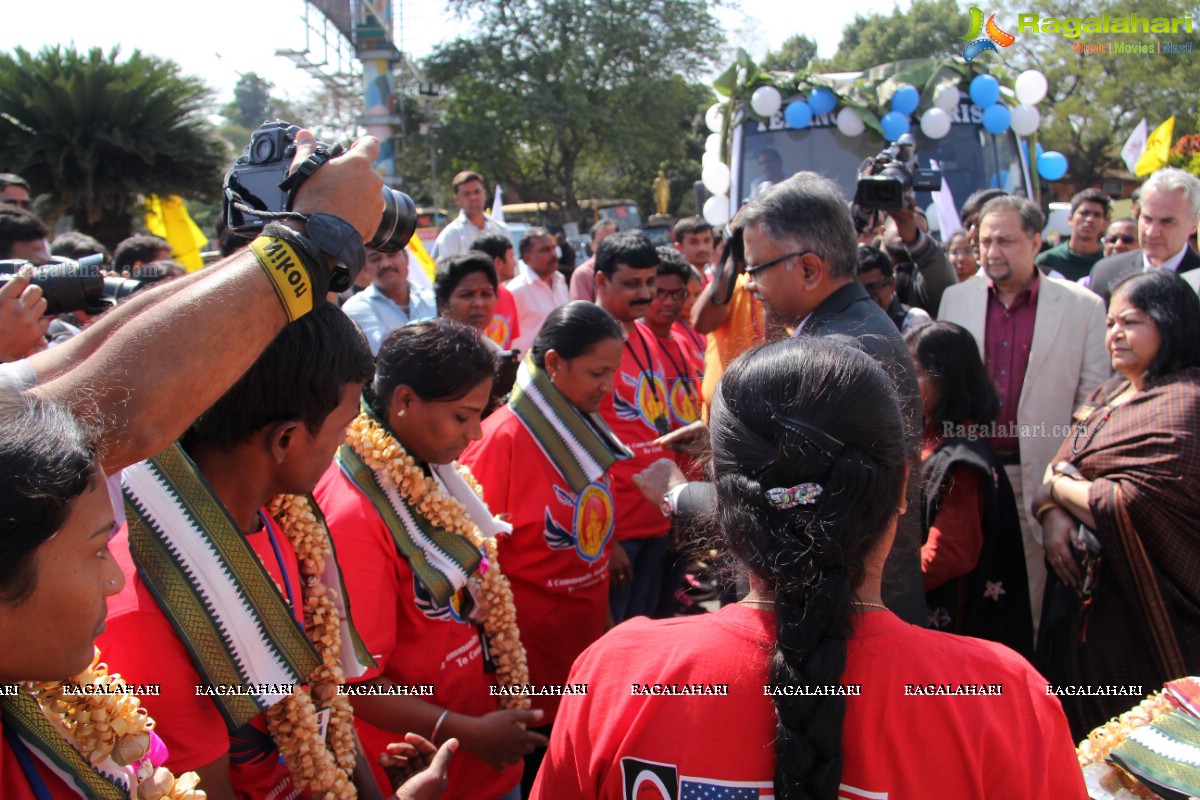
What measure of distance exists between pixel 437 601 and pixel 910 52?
140ft

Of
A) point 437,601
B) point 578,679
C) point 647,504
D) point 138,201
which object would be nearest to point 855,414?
point 578,679

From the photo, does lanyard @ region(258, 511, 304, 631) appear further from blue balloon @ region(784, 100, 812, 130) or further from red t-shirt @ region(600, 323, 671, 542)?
blue balloon @ region(784, 100, 812, 130)

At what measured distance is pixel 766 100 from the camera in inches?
279

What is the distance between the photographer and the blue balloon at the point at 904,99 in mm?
6977

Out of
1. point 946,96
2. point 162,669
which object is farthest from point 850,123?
point 162,669

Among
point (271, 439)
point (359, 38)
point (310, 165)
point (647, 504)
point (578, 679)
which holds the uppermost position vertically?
point (359, 38)

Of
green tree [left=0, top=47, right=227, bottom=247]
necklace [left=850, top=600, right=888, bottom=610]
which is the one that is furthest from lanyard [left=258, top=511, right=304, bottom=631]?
green tree [left=0, top=47, right=227, bottom=247]

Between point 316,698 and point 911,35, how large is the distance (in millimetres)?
43695

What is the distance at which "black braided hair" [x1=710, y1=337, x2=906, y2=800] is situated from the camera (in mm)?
1084

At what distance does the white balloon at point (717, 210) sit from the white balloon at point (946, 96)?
5.90 ft

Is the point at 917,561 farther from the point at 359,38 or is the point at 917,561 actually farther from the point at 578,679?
the point at 359,38

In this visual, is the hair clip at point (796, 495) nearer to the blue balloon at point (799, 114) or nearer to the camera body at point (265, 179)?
the camera body at point (265, 179)

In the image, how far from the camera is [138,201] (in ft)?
26.8

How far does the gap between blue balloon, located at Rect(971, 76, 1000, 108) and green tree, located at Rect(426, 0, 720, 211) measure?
64.1 feet
